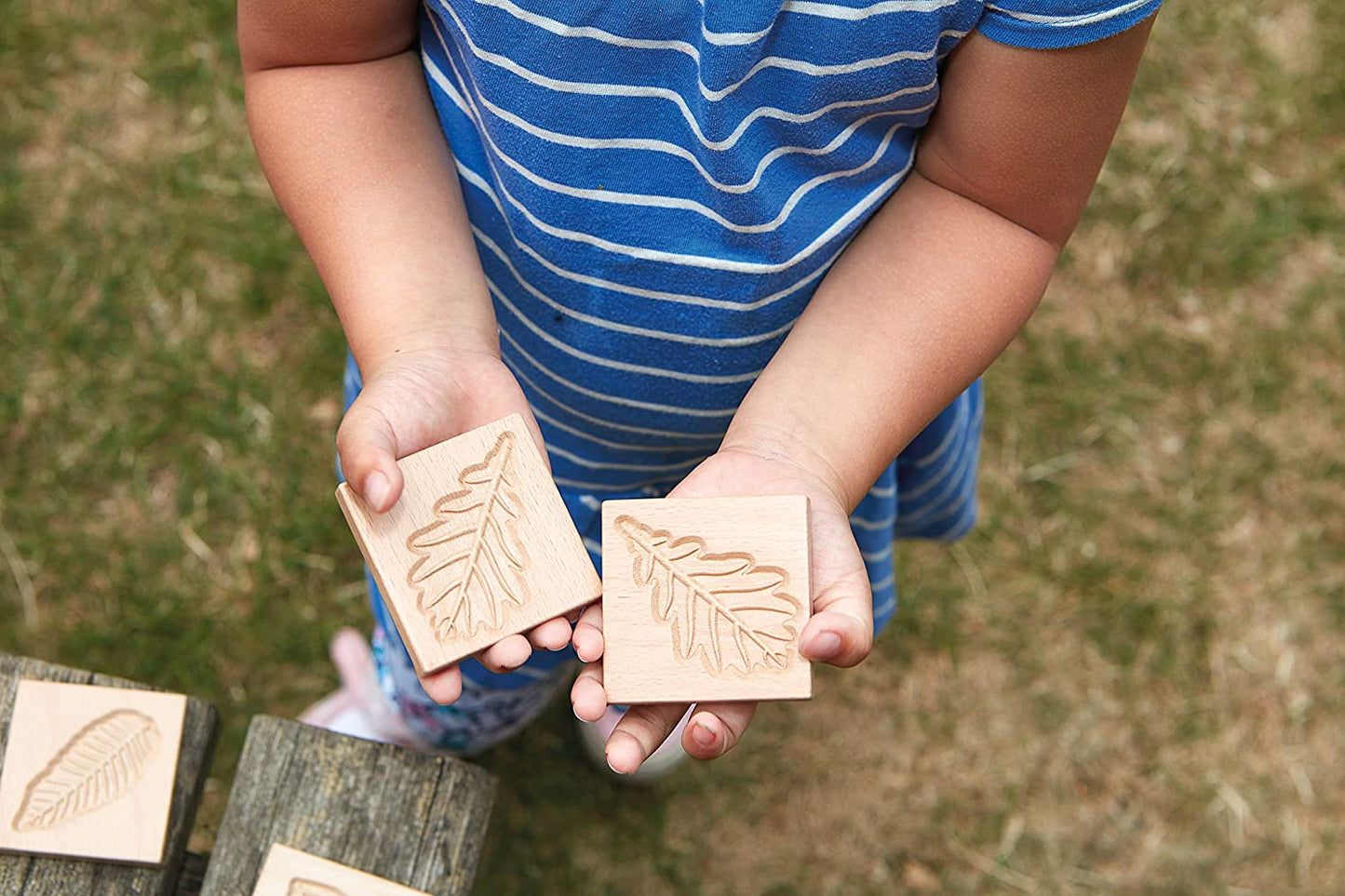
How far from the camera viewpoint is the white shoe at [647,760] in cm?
207

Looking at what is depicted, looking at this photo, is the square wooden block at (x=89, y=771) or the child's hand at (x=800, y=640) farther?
the square wooden block at (x=89, y=771)

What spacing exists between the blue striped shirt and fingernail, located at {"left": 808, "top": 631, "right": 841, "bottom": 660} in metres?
0.38

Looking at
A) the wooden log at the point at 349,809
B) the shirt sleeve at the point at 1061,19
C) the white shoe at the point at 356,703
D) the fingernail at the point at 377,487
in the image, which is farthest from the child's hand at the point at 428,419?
the white shoe at the point at 356,703

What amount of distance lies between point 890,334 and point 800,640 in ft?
1.13

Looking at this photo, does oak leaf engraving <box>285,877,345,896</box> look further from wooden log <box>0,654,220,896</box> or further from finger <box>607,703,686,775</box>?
finger <box>607,703,686,775</box>

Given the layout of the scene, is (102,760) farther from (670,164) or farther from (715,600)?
(670,164)

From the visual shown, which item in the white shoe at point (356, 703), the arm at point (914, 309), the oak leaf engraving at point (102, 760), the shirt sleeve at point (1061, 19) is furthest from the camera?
the white shoe at point (356, 703)

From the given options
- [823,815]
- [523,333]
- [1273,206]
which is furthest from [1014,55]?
[1273,206]

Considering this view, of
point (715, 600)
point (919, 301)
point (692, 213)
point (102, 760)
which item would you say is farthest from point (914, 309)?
point (102, 760)

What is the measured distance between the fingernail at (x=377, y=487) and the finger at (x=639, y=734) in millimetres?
301

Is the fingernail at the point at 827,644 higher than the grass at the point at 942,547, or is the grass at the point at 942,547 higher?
the fingernail at the point at 827,644

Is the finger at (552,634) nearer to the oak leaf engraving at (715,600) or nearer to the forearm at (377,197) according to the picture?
the oak leaf engraving at (715,600)

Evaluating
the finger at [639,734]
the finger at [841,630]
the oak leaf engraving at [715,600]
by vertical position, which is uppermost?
the finger at [841,630]

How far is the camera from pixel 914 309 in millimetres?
1245
